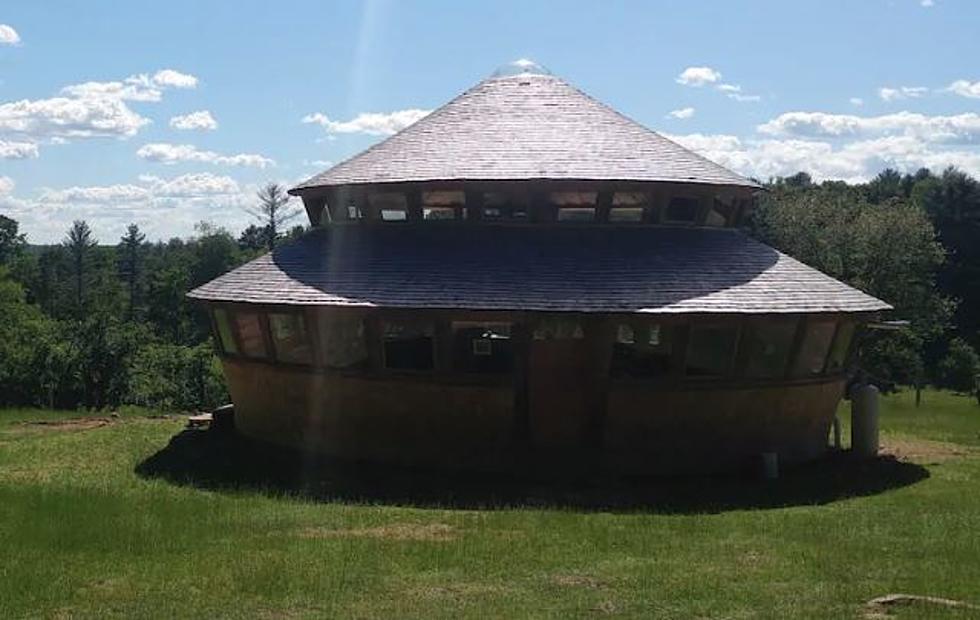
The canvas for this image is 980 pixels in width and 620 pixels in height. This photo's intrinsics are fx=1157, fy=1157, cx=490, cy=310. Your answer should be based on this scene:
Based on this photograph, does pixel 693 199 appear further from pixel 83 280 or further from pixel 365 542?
pixel 83 280

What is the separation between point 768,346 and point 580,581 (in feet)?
30.7

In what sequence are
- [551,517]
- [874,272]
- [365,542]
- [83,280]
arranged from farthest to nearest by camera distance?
[83,280], [874,272], [551,517], [365,542]

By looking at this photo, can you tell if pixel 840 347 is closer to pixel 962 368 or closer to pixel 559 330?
pixel 559 330

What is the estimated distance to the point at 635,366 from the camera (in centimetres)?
1972

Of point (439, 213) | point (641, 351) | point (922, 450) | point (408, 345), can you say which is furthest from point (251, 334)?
point (922, 450)

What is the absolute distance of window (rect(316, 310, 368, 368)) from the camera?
65.8 ft

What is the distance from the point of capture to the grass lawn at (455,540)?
37.2 ft

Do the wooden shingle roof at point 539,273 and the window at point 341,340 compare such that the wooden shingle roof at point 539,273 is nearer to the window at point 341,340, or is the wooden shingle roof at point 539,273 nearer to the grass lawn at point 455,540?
the window at point 341,340

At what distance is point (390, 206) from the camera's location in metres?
22.9

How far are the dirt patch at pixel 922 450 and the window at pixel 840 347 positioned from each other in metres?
2.50

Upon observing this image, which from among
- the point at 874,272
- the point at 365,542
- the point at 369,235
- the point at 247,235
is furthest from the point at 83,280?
the point at 365,542

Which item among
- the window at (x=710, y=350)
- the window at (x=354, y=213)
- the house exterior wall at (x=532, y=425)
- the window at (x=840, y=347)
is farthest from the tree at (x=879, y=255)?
the window at (x=354, y=213)

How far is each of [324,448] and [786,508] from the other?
329 inches

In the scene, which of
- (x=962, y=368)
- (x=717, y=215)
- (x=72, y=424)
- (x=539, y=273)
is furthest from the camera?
(x=962, y=368)
